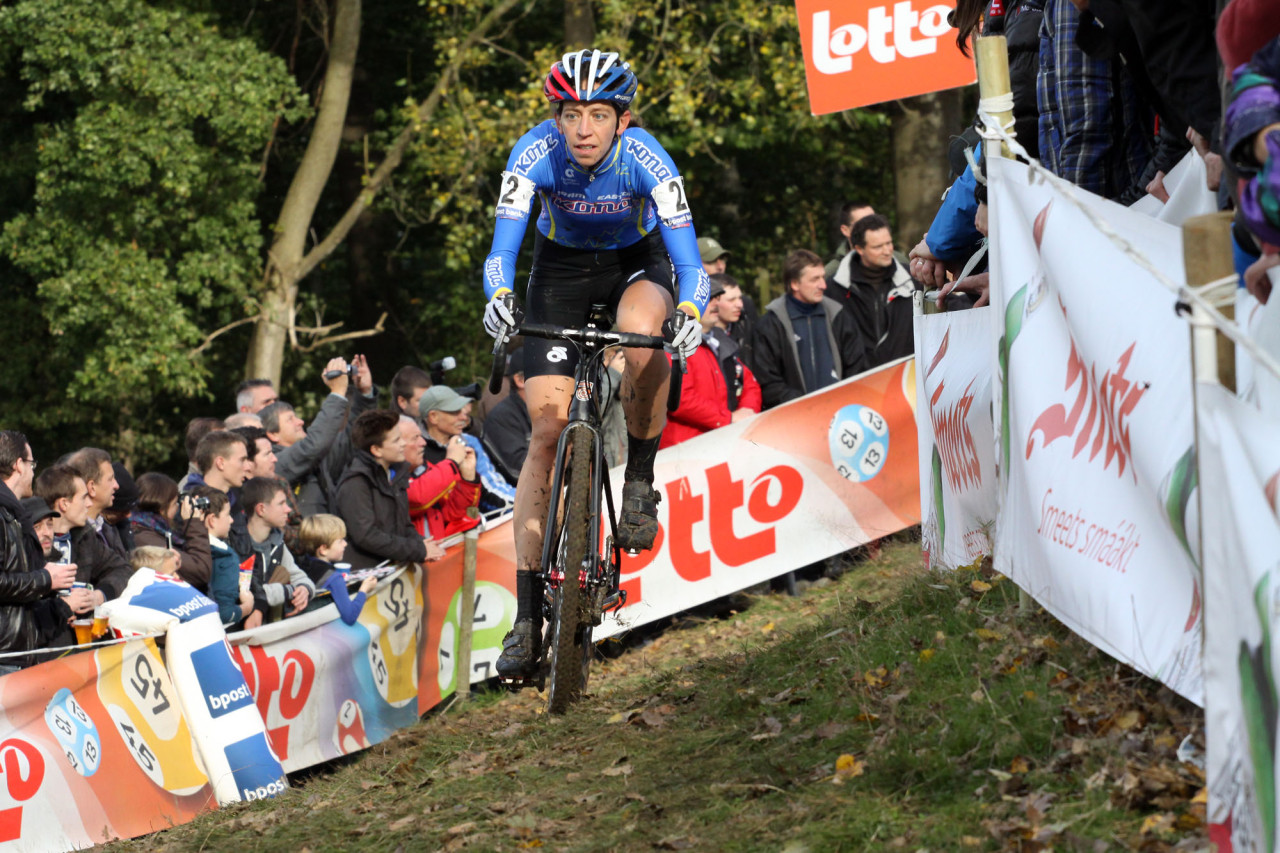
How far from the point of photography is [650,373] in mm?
6910

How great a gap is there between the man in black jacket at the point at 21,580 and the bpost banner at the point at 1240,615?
5.80 metres

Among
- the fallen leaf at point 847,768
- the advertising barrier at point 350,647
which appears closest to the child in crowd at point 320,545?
the advertising barrier at point 350,647

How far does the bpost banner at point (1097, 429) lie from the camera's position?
3.63 meters

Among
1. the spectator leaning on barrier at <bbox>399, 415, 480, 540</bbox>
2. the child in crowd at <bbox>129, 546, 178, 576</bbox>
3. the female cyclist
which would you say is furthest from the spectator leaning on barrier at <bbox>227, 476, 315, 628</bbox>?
the female cyclist

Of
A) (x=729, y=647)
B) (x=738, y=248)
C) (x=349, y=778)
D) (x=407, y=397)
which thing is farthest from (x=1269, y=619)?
(x=738, y=248)

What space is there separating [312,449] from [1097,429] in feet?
26.0

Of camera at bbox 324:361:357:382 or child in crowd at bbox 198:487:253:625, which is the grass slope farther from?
camera at bbox 324:361:357:382

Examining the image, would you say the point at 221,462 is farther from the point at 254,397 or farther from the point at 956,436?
the point at 956,436

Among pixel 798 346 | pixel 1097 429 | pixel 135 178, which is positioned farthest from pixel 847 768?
pixel 135 178

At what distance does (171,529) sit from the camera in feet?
29.3

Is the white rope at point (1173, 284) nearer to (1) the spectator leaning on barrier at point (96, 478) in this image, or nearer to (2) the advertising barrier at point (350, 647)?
(2) the advertising barrier at point (350, 647)

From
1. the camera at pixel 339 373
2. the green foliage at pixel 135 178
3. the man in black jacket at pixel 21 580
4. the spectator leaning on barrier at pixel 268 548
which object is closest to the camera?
the man in black jacket at pixel 21 580

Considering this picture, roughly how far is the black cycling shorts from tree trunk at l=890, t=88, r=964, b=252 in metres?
9.70

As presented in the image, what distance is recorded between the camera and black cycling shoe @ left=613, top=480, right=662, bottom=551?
22.3 feet
